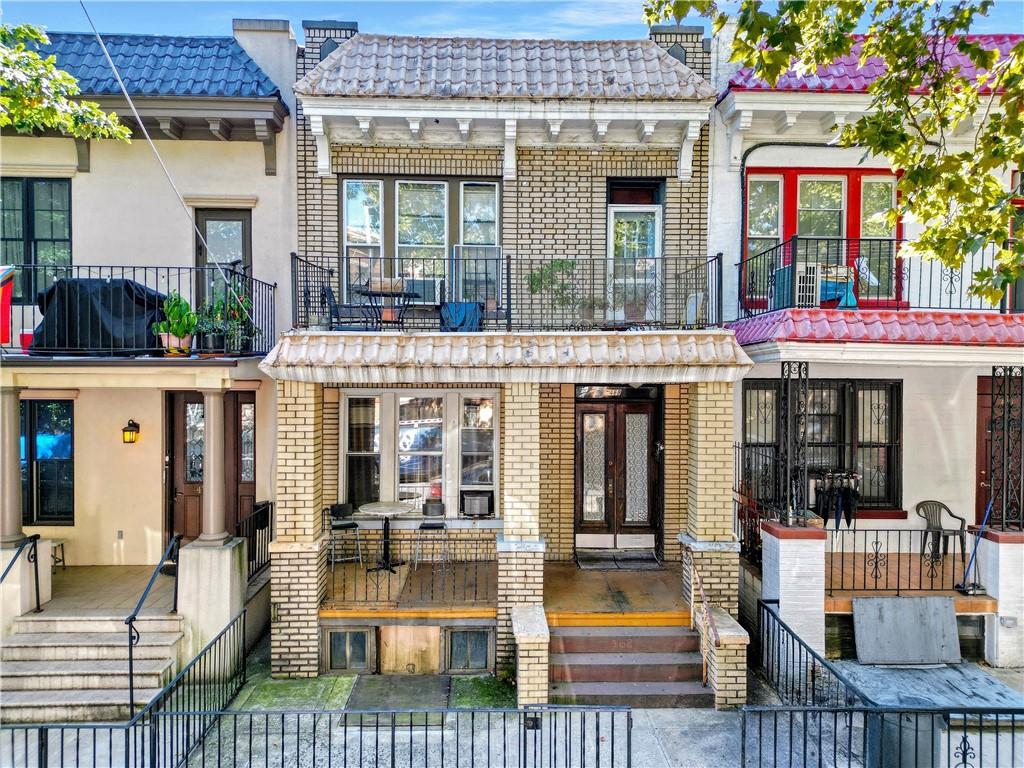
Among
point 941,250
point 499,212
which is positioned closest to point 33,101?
point 499,212

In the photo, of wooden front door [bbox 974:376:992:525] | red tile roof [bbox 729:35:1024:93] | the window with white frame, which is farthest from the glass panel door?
wooden front door [bbox 974:376:992:525]

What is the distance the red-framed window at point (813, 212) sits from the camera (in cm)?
941

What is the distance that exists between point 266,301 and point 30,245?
3.73 meters

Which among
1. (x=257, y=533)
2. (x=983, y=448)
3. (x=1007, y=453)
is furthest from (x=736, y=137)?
(x=257, y=533)

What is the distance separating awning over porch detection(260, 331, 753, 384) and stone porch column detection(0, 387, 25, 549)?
139 inches

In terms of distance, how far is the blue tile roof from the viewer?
29.2ft

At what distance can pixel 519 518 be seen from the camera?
777 cm

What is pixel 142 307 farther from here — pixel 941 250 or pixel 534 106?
pixel 941 250

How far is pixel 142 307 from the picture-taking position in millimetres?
8328

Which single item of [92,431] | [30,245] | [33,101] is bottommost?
[92,431]

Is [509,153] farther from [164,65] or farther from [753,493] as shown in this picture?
[753,493]

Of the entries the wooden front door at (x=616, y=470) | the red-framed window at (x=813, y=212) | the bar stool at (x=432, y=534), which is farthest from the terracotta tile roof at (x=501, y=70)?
the bar stool at (x=432, y=534)

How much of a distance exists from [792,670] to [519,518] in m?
3.62

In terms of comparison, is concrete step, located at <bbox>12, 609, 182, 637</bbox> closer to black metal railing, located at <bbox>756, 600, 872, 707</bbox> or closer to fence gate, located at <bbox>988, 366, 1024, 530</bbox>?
black metal railing, located at <bbox>756, 600, 872, 707</bbox>
